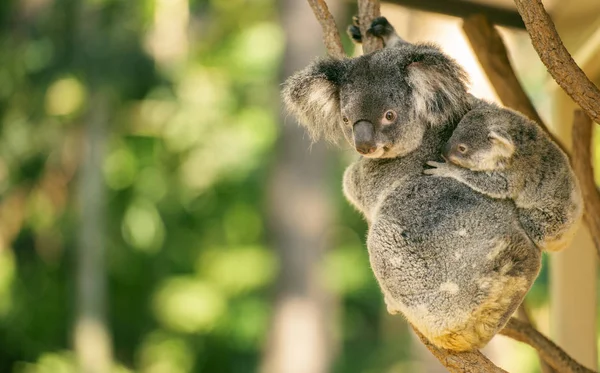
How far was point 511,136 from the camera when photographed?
113 inches

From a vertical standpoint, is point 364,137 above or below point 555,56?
below

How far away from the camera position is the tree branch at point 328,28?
336 cm

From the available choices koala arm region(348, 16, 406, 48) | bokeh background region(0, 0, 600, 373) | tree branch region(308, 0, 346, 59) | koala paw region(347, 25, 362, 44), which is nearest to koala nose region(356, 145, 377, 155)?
tree branch region(308, 0, 346, 59)

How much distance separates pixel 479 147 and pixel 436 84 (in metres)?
0.33

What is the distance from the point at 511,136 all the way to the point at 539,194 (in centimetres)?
23

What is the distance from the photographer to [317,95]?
3.36m

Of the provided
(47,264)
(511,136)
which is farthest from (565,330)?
(47,264)

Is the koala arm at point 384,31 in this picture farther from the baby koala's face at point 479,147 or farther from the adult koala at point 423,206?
the baby koala's face at point 479,147

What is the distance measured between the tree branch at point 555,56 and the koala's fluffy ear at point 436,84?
0.43 metres

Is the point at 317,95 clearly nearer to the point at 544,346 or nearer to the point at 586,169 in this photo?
the point at 586,169

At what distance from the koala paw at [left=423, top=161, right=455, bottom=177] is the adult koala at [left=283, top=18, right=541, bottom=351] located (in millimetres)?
25

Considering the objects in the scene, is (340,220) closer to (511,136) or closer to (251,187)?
(251,187)

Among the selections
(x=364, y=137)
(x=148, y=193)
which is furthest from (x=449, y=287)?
(x=148, y=193)

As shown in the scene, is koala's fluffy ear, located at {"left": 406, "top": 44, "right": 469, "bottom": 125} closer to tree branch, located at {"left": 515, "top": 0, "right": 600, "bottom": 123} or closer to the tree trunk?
tree branch, located at {"left": 515, "top": 0, "right": 600, "bottom": 123}
